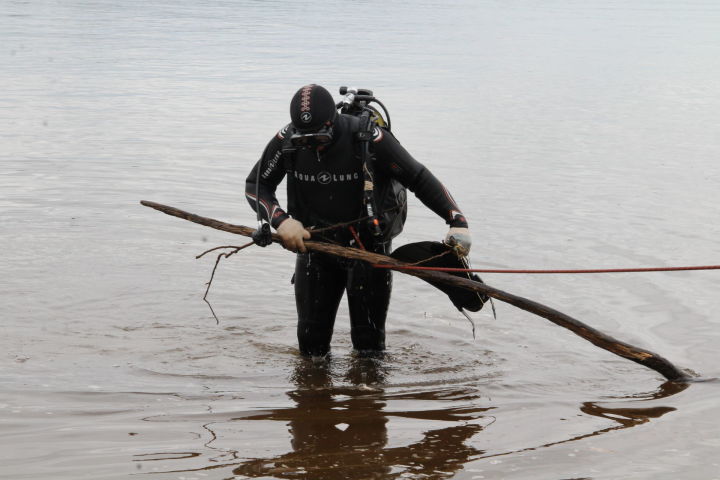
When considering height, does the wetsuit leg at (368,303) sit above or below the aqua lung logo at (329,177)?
below

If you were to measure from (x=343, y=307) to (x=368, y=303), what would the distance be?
75.4 inches

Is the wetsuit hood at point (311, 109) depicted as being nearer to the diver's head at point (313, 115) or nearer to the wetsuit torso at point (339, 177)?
the diver's head at point (313, 115)

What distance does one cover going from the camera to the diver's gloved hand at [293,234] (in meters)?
5.19

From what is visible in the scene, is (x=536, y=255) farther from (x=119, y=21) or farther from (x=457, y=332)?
(x=119, y=21)

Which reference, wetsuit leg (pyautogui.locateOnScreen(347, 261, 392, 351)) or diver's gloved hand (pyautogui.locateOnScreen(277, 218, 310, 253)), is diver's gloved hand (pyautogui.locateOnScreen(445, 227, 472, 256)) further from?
diver's gloved hand (pyautogui.locateOnScreen(277, 218, 310, 253))

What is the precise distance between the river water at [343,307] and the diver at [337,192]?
628 millimetres

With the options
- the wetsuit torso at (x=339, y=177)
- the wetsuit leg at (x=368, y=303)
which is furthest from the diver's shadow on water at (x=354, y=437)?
the wetsuit torso at (x=339, y=177)

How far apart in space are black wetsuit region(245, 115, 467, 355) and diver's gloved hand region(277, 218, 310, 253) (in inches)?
4.7

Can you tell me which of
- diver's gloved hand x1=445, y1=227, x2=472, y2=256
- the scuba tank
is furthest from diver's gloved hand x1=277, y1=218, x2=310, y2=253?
diver's gloved hand x1=445, y1=227, x2=472, y2=256

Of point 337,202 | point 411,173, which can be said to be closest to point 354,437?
point 337,202

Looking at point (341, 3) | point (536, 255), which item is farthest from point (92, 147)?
point (341, 3)

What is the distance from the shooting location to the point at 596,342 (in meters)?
5.17

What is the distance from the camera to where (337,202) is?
5410 mm

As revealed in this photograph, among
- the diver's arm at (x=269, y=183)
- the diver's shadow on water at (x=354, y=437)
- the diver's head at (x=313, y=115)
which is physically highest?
the diver's head at (x=313, y=115)
